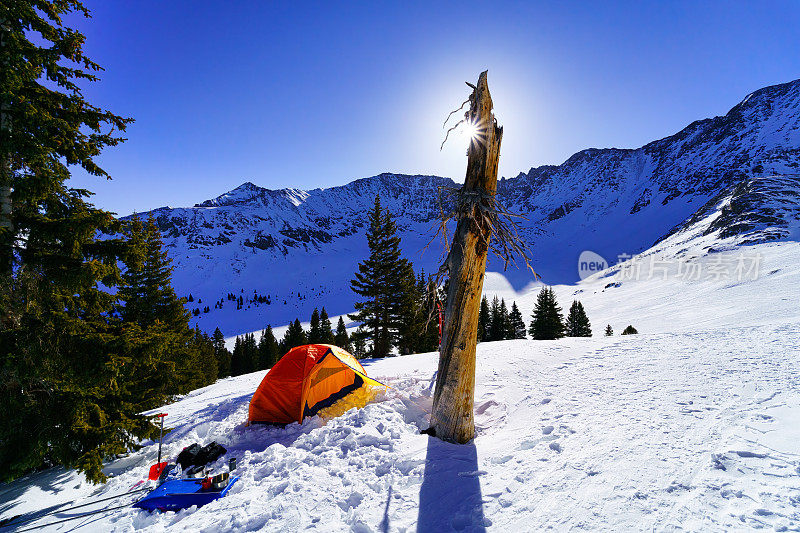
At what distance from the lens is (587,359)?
10039 mm

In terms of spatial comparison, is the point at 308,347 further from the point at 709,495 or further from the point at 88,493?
the point at 709,495

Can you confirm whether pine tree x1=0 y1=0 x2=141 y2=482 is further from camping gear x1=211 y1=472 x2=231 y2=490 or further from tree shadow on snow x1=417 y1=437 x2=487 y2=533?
tree shadow on snow x1=417 y1=437 x2=487 y2=533

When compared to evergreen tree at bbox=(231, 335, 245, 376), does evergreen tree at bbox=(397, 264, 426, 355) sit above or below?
above

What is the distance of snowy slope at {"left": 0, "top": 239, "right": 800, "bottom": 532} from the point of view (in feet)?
11.1

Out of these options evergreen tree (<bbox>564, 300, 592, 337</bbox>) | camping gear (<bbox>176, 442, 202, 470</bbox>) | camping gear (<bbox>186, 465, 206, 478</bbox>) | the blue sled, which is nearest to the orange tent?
camping gear (<bbox>176, 442, 202, 470</bbox>)

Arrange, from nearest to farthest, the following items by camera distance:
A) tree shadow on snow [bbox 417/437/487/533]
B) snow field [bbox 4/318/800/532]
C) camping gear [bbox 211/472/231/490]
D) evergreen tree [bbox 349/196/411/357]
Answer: snow field [bbox 4/318/800/532]
tree shadow on snow [bbox 417/437/487/533]
camping gear [bbox 211/472/231/490]
evergreen tree [bbox 349/196/411/357]

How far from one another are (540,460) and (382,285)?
18444 millimetres

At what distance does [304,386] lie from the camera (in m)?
7.70

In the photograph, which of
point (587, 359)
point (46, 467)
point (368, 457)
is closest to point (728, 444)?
point (368, 457)

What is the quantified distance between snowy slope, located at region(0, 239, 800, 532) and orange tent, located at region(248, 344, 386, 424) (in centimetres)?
44

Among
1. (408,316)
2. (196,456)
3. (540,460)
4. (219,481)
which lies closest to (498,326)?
(408,316)

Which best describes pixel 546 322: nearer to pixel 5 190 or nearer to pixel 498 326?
pixel 498 326

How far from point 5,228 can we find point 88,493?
515 cm

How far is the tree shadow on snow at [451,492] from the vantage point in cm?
366
